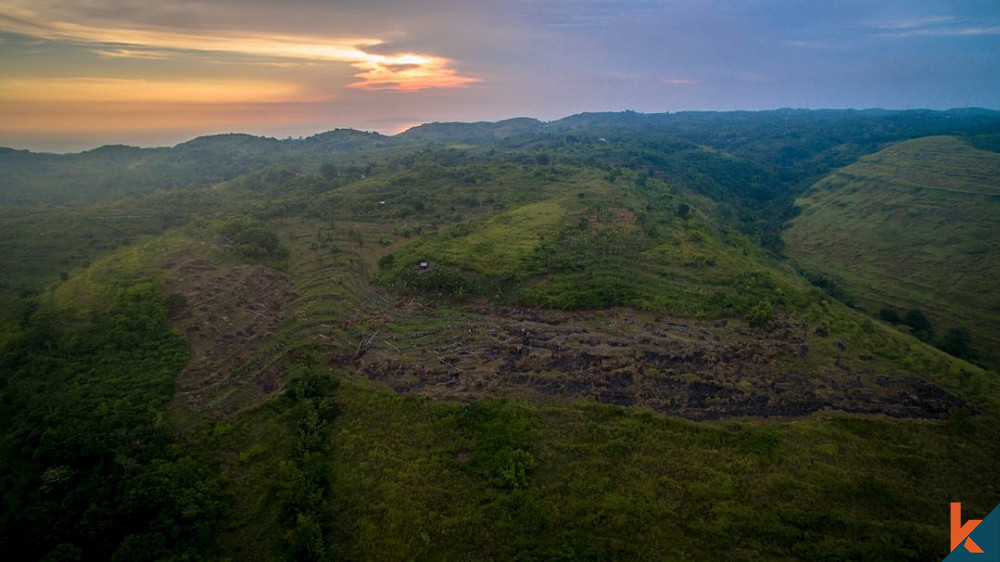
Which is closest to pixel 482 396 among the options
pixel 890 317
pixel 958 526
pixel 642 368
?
pixel 642 368

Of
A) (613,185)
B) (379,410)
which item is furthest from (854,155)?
(379,410)

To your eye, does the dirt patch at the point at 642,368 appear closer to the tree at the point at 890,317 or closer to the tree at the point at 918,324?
the tree at the point at 918,324

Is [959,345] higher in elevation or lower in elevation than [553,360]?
lower

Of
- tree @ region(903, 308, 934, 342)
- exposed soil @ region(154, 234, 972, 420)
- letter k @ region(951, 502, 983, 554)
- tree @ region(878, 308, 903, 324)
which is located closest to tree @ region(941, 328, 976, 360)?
tree @ region(903, 308, 934, 342)

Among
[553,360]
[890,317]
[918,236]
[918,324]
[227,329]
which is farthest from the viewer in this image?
[918,236]

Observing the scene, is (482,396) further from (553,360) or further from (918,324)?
(918,324)
